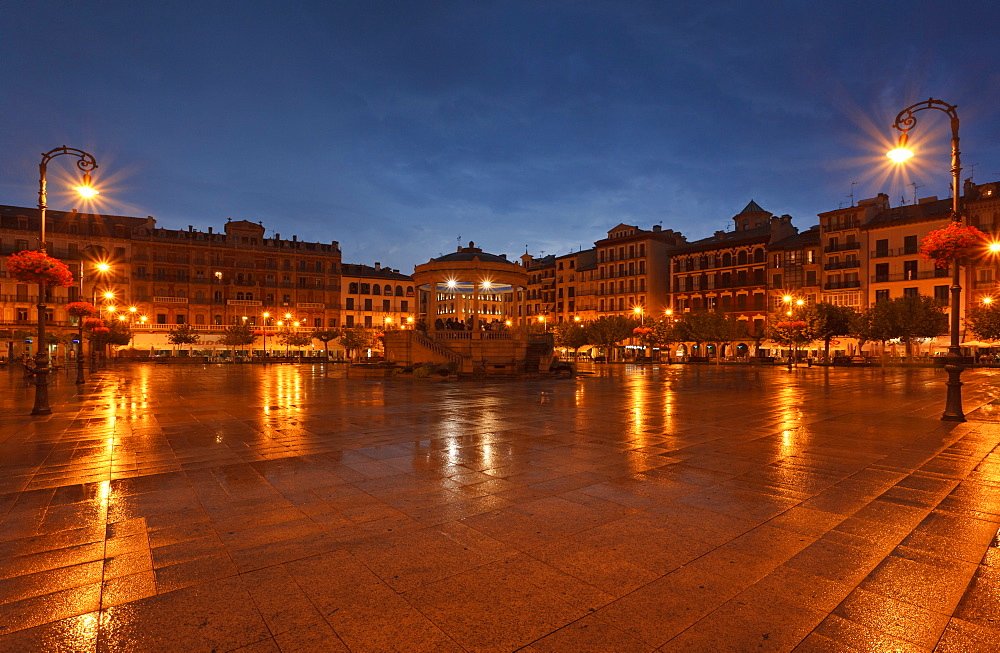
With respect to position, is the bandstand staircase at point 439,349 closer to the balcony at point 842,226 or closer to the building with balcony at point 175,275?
the building with balcony at point 175,275

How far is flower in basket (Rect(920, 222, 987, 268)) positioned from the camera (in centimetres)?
1125

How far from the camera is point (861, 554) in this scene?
437 cm

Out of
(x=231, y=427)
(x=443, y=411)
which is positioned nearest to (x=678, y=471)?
(x=443, y=411)

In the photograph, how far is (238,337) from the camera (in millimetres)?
60250

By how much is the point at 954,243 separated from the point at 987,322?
3665cm

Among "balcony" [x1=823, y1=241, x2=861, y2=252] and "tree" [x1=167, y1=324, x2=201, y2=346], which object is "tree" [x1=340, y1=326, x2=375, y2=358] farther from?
"balcony" [x1=823, y1=241, x2=861, y2=252]

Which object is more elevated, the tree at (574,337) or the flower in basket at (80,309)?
the flower in basket at (80,309)

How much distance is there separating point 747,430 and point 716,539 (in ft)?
22.5

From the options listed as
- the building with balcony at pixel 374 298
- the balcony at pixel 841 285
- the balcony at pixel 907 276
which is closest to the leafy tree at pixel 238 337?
the building with balcony at pixel 374 298

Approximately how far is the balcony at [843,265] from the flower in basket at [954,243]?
5184cm

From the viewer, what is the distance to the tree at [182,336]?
195 ft

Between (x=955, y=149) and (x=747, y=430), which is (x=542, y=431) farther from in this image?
(x=955, y=149)

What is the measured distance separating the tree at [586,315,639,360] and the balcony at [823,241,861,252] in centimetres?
2200

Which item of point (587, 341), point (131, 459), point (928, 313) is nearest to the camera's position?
point (131, 459)
